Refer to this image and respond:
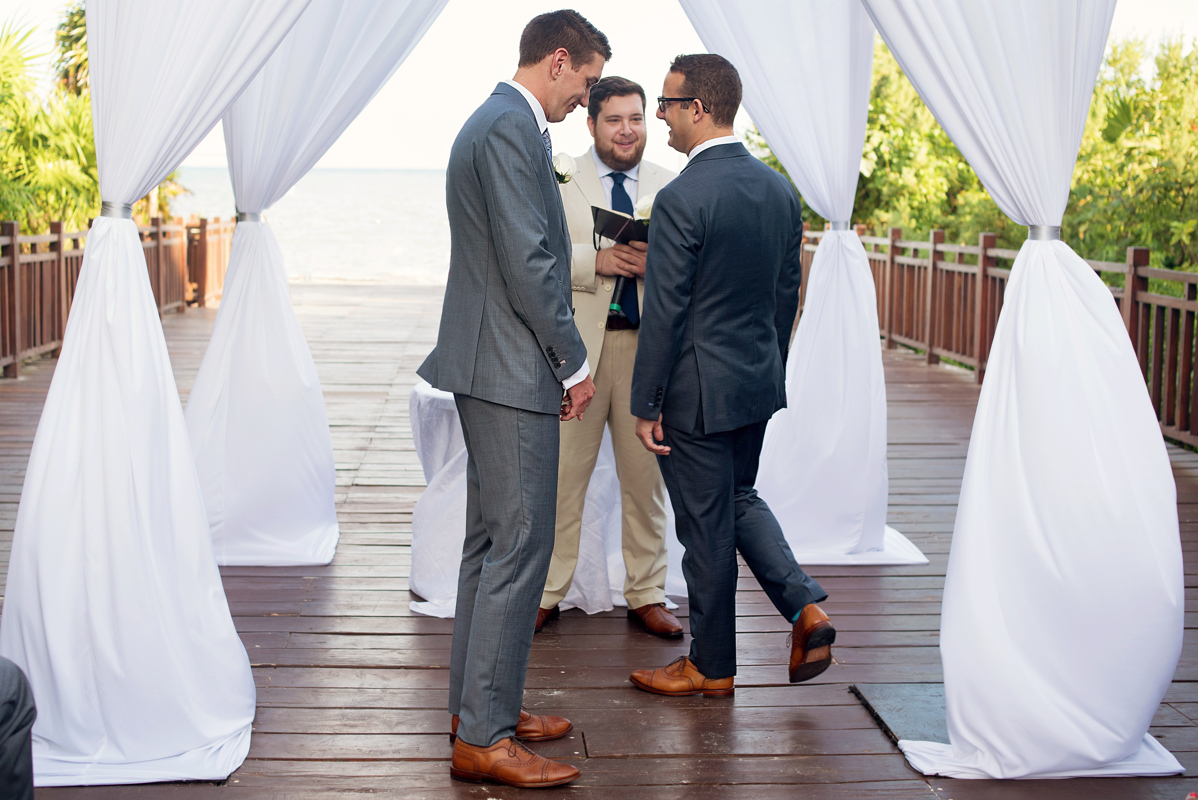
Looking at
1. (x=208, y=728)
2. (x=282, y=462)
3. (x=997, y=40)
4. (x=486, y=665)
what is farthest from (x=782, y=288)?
(x=282, y=462)

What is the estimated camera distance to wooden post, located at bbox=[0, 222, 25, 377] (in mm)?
7734

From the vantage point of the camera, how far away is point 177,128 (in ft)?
7.79

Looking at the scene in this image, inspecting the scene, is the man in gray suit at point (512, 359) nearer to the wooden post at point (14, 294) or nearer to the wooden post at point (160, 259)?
the wooden post at point (14, 294)

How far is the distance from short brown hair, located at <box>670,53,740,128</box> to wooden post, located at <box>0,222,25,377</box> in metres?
6.78

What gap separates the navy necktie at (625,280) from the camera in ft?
10.0

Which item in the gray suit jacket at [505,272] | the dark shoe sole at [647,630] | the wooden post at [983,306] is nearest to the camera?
the gray suit jacket at [505,272]

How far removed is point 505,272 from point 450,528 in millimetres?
1434

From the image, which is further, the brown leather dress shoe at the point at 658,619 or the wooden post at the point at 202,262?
the wooden post at the point at 202,262

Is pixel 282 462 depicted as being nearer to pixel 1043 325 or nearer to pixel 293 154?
pixel 293 154

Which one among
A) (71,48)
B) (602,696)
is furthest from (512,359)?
(71,48)

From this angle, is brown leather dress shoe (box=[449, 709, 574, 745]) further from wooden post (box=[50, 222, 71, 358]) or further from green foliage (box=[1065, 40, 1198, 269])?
wooden post (box=[50, 222, 71, 358])

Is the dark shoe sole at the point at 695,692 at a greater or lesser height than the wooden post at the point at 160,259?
lesser

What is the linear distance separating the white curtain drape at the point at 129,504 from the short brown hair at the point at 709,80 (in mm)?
898

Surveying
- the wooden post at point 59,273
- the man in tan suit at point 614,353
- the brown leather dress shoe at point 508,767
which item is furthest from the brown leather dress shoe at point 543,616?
the wooden post at point 59,273
